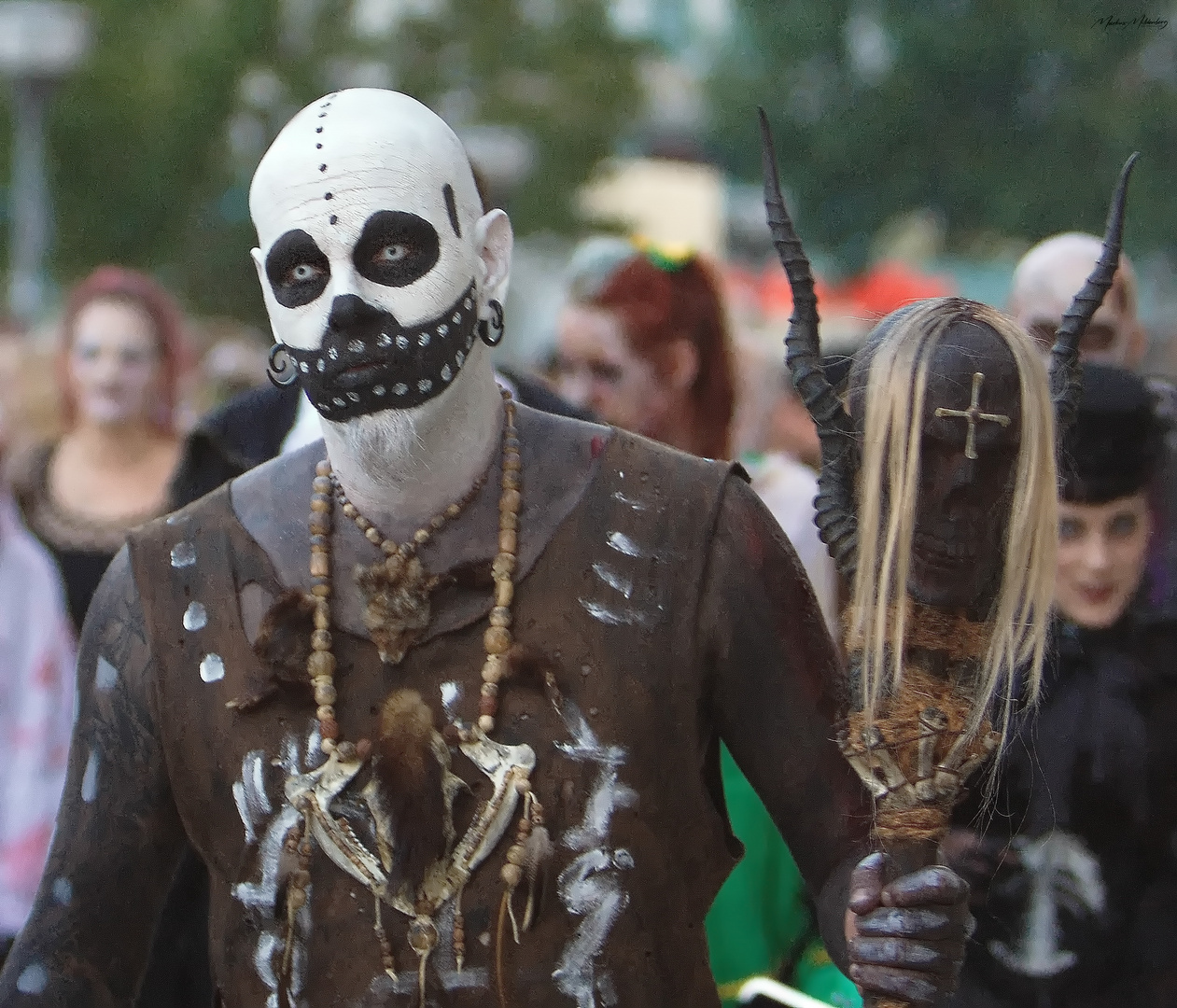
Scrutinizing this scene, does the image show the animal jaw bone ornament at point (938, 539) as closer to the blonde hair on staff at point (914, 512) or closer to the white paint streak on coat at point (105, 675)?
the blonde hair on staff at point (914, 512)

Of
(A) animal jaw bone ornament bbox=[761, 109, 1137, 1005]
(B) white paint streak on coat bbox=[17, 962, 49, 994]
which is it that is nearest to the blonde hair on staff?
(A) animal jaw bone ornament bbox=[761, 109, 1137, 1005]

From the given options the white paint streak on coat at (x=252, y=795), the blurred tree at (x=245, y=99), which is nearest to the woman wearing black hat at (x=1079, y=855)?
the white paint streak on coat at (x=252, y=795)

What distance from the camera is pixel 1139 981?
3217 mm

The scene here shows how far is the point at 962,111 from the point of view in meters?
10.4

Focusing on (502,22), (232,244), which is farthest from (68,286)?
(502,22)

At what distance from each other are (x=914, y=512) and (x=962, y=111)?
8913 mm

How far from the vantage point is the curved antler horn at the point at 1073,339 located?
7.07ft

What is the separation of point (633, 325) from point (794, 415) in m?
1.79

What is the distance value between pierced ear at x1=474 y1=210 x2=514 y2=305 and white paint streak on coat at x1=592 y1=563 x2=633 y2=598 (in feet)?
1.44

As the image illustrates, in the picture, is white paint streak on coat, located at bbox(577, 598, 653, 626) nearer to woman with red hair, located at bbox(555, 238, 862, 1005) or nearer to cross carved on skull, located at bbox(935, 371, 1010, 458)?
cross carved on skull, located at bbox(935, 371, 1010, 458)

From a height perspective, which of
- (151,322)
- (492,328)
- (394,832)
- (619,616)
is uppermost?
(151,322)

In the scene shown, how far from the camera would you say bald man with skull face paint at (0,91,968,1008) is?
2352 millimetres

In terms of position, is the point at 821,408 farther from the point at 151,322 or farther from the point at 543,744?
the point at 151,322

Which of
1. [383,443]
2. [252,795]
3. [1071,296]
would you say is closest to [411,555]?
[383,443]
